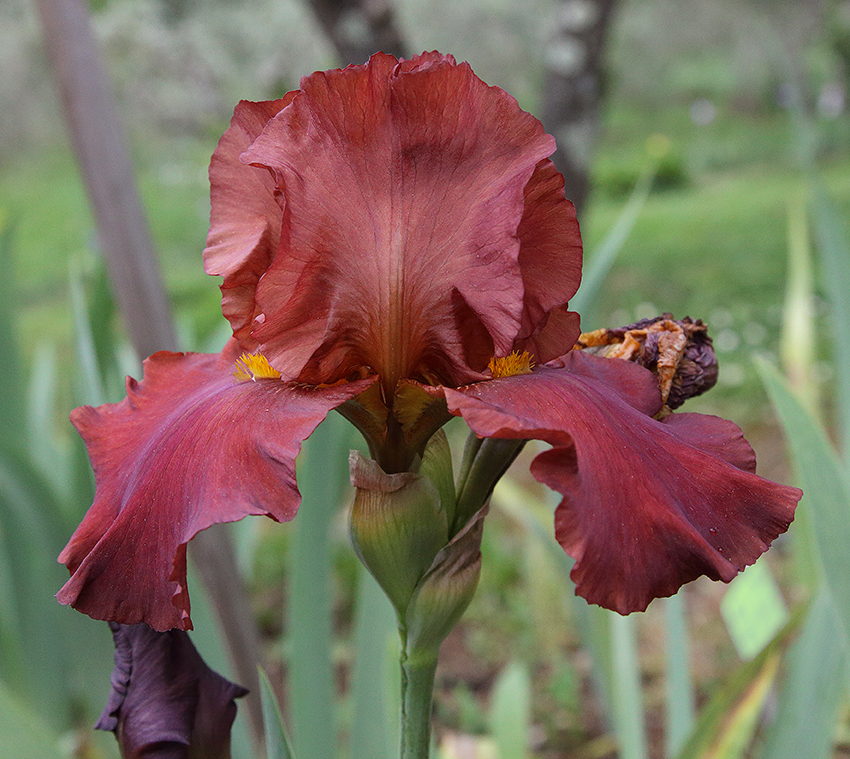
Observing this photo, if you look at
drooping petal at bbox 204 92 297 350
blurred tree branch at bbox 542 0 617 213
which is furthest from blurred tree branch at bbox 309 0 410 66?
drooping petal at bbox 204 92 297 350

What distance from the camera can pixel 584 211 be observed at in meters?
2.17

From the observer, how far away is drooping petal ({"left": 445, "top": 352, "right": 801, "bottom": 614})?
1.20ft

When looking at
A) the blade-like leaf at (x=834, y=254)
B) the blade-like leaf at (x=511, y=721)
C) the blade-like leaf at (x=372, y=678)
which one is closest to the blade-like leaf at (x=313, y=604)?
the blade-like leaf at (x=372, y=678)

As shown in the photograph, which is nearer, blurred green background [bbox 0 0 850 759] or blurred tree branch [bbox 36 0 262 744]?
blurred tree branch [bbox 36 0 262 744]

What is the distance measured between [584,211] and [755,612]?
4.80 ft

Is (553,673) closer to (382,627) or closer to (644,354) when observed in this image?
(382,627)

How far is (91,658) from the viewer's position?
3.34ft

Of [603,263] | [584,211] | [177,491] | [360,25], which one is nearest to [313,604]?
[177,491]

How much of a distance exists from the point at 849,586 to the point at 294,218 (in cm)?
50

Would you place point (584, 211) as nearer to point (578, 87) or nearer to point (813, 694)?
point (578, 87)

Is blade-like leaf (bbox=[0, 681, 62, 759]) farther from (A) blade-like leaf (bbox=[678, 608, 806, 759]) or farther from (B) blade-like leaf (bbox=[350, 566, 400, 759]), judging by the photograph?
(A) blade-like leaf (bbox=[678, 608, 806, 759])

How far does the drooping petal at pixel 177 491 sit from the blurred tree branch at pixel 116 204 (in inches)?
26.6

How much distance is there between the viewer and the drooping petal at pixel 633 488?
0.37 m

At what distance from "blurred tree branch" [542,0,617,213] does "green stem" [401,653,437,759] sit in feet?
5.74
